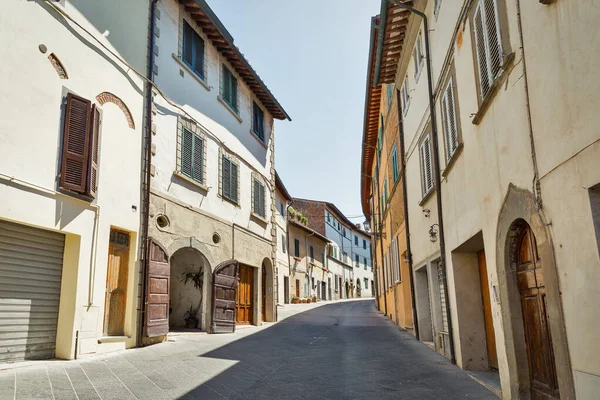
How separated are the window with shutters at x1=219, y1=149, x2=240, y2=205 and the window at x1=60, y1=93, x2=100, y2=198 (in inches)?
221

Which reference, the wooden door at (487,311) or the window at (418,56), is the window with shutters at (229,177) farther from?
the wooden door at (487,311)

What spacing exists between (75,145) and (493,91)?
6902 mm

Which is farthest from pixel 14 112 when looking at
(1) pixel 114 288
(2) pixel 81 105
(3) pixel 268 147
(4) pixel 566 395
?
(3) pixel 268 147

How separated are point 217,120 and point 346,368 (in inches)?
345

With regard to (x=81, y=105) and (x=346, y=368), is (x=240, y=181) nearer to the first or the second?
(x=81, y=105)

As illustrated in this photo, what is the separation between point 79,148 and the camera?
8.86 m

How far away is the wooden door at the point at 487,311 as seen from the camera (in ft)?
26.5

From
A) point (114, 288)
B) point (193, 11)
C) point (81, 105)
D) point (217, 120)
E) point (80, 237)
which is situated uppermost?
point (193, 11)

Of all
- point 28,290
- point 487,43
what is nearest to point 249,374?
point 28,290

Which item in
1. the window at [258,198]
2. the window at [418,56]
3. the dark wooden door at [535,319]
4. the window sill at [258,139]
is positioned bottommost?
the dark wooden door at [535,319]

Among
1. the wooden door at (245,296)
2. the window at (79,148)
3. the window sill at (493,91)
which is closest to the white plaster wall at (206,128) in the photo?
the wooden door at (245,296)

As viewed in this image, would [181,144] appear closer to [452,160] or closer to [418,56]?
[418,56]

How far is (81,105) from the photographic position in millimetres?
9016

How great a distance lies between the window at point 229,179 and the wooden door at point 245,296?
2524 mm
